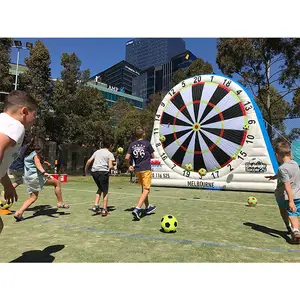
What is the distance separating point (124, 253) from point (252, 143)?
8.40m

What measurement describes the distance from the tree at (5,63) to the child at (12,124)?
19.2 metres

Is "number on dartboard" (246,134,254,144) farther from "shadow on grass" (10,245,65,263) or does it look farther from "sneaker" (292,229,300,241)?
"shadow on grass" (10,245,65,263)

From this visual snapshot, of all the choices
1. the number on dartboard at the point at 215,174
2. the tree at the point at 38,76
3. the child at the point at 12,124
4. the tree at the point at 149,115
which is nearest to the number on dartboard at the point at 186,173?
the number on dartboard at the point at 215,174

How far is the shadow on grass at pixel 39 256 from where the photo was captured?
3006mm

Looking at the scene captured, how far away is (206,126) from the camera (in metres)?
11.5

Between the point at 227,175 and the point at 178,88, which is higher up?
the point at 178,88

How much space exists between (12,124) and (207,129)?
983 cm

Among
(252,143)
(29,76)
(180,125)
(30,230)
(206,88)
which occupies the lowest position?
(30,230)

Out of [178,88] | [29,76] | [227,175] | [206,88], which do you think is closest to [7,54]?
[29,76]

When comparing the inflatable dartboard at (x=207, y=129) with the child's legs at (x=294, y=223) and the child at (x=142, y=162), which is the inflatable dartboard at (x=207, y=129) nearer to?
the child at (x=142, y=162)

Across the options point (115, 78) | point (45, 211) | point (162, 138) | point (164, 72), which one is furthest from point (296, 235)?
point (115, 78)
